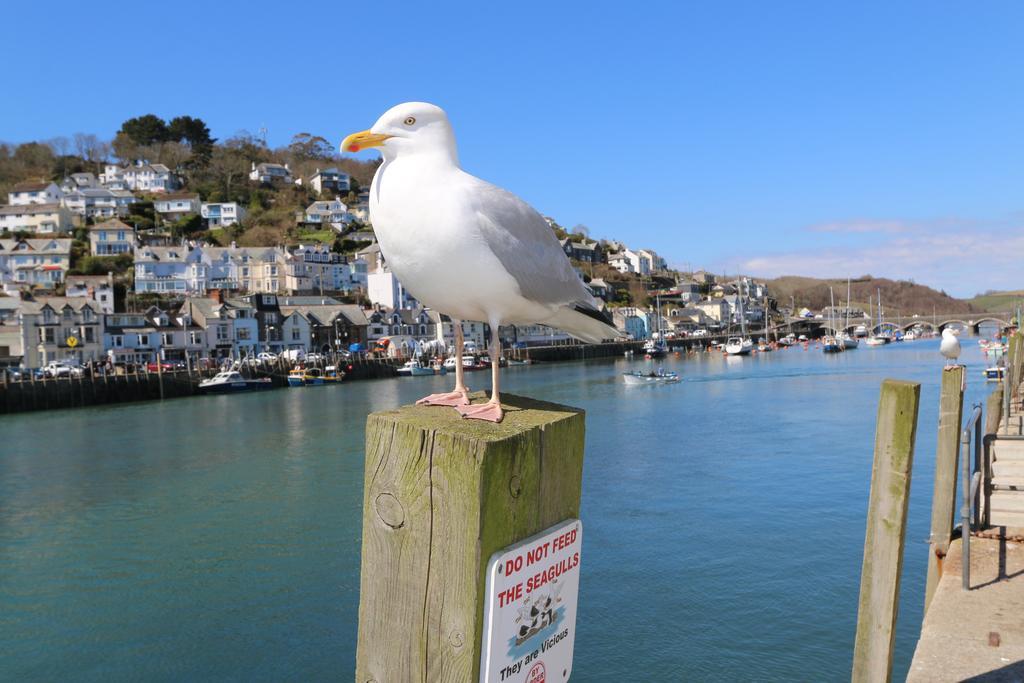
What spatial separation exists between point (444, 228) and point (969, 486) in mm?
6431

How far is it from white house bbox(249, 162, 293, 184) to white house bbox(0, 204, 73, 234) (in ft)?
133

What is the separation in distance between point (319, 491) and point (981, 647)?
1770cm

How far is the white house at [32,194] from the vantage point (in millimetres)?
102188

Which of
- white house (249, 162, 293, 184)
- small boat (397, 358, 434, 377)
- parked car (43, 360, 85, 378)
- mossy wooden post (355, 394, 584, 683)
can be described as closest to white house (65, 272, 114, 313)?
parked car (43, 360, 85, 378)

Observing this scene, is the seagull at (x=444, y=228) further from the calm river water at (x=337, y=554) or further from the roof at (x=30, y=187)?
the roof at (x=30, y=187)

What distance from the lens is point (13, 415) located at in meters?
46.7

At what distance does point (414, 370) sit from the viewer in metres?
72.7

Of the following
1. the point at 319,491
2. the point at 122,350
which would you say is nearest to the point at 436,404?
the point at 319,491

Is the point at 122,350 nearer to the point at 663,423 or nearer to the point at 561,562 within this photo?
the point at 663,423

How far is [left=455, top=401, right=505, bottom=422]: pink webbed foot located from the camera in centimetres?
200

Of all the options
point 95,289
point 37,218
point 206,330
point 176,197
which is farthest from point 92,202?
point 206,330

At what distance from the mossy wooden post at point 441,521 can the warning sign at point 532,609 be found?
27 millimetres

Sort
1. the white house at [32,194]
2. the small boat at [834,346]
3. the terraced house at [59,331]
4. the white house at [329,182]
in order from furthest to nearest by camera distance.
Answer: the white house at [329,182]
the white house at [32,194]
the small boat at [834,346]
the terraced house at [59,331]

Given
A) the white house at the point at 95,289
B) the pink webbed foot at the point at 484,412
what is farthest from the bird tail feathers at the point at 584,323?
the white house at the point at 95,289
